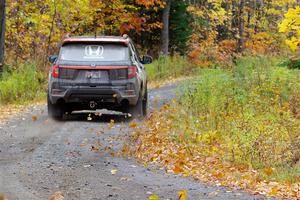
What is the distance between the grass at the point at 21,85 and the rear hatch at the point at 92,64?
5.08 metres

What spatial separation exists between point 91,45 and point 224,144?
4.46 m

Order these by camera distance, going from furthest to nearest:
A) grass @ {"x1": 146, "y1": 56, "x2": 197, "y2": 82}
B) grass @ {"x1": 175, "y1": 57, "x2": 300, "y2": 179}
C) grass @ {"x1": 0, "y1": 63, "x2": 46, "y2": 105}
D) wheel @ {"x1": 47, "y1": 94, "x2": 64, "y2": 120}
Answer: grass @ {"x1": 146, "y1": 56, "x2": 197, "y2": 82}
grass @ {"x1": 0, "y1": 63, "x2": 46, "y2": 105}
wheel @ {"x1": 47, "y1": 94, "x2": 64, "y2": 120}
grass @ {"x1": 175, "y1": 57, "x2": 300, "y2": 179}

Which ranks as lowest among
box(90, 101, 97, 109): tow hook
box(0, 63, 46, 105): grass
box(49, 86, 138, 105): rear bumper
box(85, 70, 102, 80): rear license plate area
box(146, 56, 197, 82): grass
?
box(146, 56, 197, 82): grass

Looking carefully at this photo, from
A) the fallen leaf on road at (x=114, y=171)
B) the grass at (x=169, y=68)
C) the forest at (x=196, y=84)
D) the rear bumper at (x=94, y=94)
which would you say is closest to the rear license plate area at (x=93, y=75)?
the rear bumper at (x=94, y=94)

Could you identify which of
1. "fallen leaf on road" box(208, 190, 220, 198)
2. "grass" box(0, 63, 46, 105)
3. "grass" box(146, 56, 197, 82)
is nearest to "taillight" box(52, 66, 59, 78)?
"grass" box(0, 63, 46, 105)

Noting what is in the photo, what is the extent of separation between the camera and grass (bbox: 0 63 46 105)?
64.2 feet

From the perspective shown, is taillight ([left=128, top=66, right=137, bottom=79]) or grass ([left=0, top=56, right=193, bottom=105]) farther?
grass ([left=0, top=56, right=193, bottom=105])

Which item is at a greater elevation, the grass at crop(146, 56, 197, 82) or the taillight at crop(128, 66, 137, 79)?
the taillight at crop(128, 66, 137, 79)

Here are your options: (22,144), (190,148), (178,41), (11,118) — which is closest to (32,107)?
(11,118)

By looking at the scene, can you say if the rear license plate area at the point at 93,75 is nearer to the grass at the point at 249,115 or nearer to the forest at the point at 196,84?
the forest at the point at 196,84

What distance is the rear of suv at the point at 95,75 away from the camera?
1465cm

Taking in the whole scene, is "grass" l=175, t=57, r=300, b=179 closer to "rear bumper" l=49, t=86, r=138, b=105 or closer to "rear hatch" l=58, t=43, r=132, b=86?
"rear bumper" l=49, t=86, r=138, b=105

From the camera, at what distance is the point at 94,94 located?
14.6m

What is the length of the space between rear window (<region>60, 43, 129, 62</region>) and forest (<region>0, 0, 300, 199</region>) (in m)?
1.64
